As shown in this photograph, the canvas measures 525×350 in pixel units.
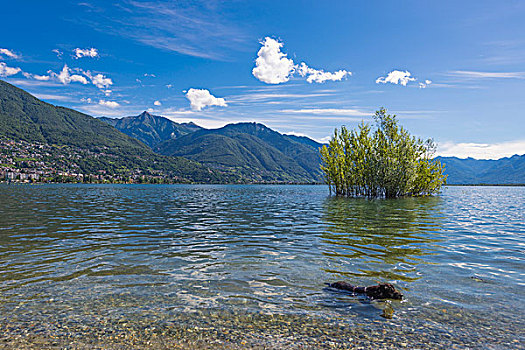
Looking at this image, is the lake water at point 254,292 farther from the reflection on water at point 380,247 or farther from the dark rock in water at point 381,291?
the dark rock in water at point 381,291

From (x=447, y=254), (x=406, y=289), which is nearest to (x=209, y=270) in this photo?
(x=406, y=289)

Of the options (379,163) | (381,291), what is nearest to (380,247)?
(381,291)

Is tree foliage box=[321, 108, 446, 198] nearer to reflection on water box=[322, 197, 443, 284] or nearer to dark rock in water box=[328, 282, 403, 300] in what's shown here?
reflection on water box=[322, 197, 443, 284]

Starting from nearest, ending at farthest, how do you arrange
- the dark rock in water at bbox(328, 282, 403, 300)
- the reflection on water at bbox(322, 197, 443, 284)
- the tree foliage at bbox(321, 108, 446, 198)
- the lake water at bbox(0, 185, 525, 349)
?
the lake water at bbox(0, 185, 525, 349) < the dark rock in water at bbox(328, 282, 403, 300) < the reflection on water at bbox(322, 197, 443, 284) < the tree foliage at bbox(321, 108, 446, 198)

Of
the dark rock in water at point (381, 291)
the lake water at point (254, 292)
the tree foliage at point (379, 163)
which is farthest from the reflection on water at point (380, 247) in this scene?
the tree foliage at point (379, 163)

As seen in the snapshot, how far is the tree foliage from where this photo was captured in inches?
2731

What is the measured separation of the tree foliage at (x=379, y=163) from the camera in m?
69.4

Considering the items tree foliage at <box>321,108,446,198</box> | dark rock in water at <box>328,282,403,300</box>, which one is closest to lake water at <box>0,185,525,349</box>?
dark rock in water at <box>328,282,403,300</box>

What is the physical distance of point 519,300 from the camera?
1030 centimetres

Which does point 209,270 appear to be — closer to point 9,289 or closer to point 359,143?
point 9,289

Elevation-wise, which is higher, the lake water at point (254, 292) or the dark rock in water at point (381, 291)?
the dark rock in water at point (381, 291)

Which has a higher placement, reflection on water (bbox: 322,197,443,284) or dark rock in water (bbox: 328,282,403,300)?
dark rock in water (bbox: 328,282,403,300)

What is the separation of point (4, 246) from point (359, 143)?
6915 centimetres

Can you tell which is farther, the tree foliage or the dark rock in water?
the tree foliage
